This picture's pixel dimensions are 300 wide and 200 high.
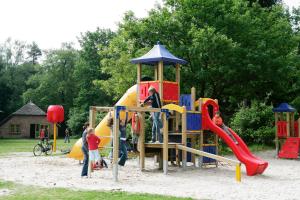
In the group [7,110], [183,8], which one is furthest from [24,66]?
[183,8]

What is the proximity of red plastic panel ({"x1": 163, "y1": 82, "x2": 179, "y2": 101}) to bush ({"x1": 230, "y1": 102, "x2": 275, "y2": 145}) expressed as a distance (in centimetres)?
1367

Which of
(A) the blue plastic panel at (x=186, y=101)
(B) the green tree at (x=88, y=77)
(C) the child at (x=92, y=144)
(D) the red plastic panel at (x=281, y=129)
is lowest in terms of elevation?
(C) the child at (x=92, y=144)

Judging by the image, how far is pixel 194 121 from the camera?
1644cm

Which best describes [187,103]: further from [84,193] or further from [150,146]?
[84,193]

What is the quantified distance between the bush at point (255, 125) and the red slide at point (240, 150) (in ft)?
42.5

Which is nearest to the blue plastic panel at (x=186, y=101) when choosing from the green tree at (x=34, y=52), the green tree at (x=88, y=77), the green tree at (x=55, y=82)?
the green tree at (x=88, y=77)

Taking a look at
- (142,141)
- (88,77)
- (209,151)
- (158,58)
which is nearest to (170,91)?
(158,58)

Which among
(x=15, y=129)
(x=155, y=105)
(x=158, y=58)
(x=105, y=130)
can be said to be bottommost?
(x=105, y=130)

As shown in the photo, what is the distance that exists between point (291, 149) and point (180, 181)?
11.7 metres

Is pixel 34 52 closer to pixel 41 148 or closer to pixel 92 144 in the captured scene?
pixel 41 148

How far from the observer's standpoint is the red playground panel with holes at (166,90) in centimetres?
1669

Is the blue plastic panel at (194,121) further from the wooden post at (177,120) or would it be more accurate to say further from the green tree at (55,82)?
the green tree at (55,82)

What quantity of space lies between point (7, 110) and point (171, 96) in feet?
182

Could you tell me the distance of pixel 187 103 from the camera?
17078 mm
